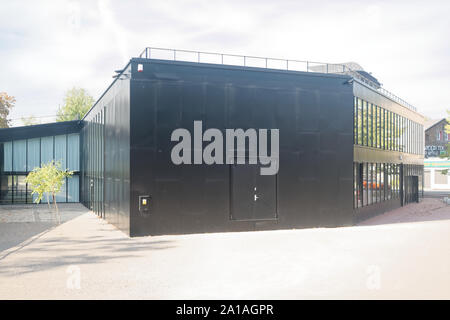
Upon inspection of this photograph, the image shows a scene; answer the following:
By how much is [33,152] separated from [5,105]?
127 feet

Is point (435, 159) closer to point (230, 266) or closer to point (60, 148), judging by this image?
point (60, 148)

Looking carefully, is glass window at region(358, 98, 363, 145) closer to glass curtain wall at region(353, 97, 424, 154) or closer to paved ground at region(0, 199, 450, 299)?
glass curtain wall at region(353, 97, 424, 154)

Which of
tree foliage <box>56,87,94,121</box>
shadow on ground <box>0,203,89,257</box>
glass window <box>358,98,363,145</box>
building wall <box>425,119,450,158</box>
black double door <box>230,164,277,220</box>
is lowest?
shadow on ground <box>0,203,89,257</box>

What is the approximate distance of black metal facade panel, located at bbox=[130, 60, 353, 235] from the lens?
18.2 meters

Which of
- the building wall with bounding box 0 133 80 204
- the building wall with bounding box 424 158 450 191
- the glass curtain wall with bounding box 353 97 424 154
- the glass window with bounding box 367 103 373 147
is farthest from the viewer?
the building wall with bounding box 424 158 450 191

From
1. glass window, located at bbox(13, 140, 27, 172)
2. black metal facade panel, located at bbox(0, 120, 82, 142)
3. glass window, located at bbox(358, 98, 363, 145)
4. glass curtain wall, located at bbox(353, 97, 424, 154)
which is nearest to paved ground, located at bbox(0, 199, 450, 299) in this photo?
glass window, located at bbox(358, 98, 363, 145)

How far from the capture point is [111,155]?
74.7 feet

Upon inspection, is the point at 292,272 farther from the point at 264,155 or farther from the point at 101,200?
the point at 101,200

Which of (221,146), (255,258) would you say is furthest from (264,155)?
(255,258)

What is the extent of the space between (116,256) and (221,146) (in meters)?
7.48

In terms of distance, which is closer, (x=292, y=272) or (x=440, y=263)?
(x=292, y=272)

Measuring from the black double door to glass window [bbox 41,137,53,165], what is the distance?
25.5 meters

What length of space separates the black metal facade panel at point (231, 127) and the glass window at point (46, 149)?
966 inches
